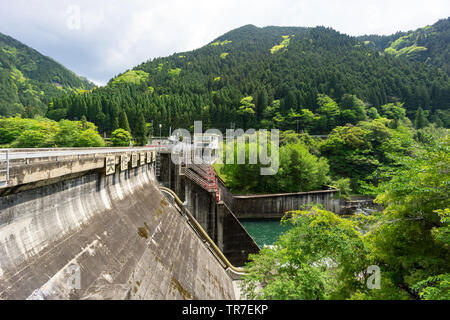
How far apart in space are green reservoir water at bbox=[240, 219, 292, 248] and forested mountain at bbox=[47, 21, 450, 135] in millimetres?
37703

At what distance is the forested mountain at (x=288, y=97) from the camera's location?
58.8 m

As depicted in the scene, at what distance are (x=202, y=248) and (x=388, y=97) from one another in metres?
84.9

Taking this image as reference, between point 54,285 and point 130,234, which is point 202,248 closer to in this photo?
point 130,234

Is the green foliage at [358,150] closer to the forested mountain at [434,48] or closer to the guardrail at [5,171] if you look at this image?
the guardrail at [5,171]

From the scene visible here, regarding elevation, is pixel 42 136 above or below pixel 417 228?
above

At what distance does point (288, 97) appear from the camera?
64312mm

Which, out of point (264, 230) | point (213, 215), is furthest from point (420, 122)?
point (213, 215)

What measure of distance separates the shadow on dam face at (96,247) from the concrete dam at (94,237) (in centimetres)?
2

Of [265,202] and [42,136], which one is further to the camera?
[42,136]

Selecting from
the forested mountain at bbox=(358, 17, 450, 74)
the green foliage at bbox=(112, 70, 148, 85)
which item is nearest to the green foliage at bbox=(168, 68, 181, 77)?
the green foliage at bbox=(112, 70, 148, 85)

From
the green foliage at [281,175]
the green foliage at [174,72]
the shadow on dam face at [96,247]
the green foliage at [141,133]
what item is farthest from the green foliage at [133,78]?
the shadow on dam face at [96,247]

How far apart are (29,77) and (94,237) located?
743 ft

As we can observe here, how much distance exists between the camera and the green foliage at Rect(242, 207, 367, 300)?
622 cm

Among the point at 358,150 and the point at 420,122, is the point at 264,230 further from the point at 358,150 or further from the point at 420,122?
the point at 420,122
